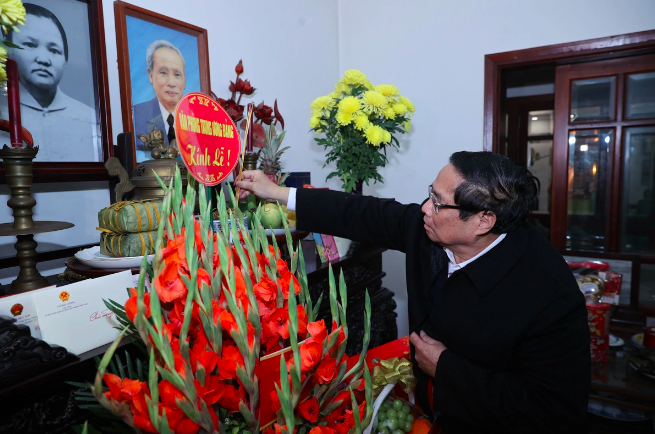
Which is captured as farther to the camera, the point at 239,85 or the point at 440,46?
the point at 440,46

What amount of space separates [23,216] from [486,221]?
0.99m

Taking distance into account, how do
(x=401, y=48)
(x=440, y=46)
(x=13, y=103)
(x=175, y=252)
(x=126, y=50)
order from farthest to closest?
(x=401, y=48)
(x=440, y=46)
(x=126, y=50)
(x=13, y=103)
(x=175, y=252)

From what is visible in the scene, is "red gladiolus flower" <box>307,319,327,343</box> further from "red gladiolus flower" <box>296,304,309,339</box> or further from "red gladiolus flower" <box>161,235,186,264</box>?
"red gladiolus flower" <box>161,235,186,264</box>

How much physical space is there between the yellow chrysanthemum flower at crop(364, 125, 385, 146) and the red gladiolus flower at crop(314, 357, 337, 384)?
3.63 feet

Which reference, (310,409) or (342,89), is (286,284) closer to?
(310,409)

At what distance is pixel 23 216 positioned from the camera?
2.48 feet

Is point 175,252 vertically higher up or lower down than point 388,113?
lower down

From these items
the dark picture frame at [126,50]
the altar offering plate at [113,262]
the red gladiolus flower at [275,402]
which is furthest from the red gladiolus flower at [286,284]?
the dark picture frame at [126,50]

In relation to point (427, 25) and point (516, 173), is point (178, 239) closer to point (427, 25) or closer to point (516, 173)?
point (516, 173)

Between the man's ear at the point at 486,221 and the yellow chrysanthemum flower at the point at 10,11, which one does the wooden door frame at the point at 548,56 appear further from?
the yellow chrysanthemum flower at the point at 10,11

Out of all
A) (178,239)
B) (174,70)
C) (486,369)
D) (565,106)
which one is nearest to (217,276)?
(178,239)

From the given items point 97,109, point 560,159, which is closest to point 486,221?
point 97,109

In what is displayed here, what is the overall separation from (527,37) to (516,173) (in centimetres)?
160

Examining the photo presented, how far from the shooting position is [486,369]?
101 centimetres
